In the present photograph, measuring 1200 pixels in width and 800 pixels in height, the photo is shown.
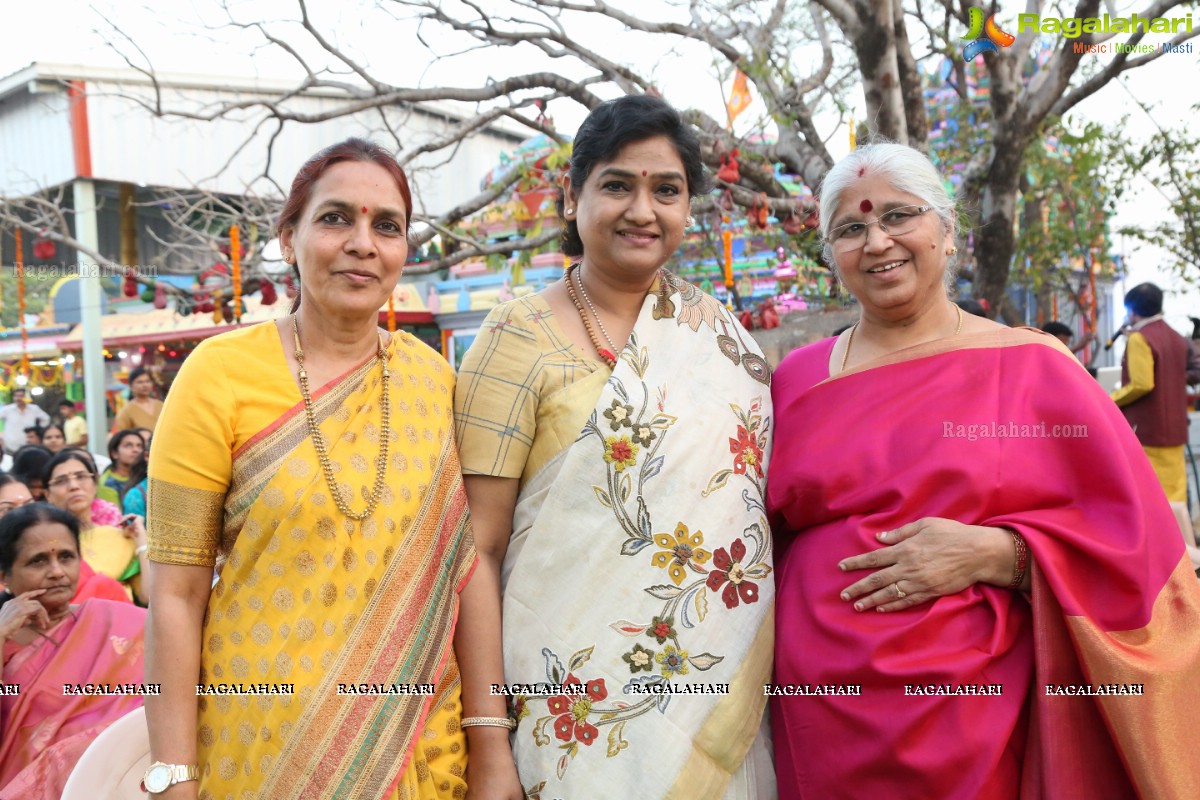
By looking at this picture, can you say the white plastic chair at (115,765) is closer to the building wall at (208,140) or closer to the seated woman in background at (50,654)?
the seated woman in background at (50,654)

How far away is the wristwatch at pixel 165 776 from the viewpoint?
1.65 meters

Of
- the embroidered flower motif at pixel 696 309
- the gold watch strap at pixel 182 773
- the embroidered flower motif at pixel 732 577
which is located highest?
the embroidered flower motif at pixel 696 309

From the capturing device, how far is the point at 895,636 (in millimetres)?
1854

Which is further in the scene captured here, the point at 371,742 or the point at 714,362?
the point at 714,362

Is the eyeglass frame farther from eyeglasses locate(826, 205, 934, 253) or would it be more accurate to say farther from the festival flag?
the festival flag

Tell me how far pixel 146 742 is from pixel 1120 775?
2137mm

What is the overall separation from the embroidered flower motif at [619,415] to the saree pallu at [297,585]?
17.4 inches

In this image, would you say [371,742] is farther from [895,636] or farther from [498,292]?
[498,292]

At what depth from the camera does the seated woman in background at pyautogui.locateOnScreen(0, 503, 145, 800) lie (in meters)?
2.88

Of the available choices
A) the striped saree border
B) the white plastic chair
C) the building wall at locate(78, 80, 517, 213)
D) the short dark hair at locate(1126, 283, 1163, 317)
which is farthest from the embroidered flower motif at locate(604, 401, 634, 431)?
the building wall at locate(78, 80, 517, 213)

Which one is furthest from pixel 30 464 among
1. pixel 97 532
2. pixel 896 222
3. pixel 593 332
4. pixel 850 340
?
pixel 896 222

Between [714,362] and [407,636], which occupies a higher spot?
[714,362]

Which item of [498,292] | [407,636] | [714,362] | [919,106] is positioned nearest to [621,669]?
[407,636]

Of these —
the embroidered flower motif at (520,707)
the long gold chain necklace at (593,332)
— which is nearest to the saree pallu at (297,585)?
the embroidered flower motif at (520,707)
